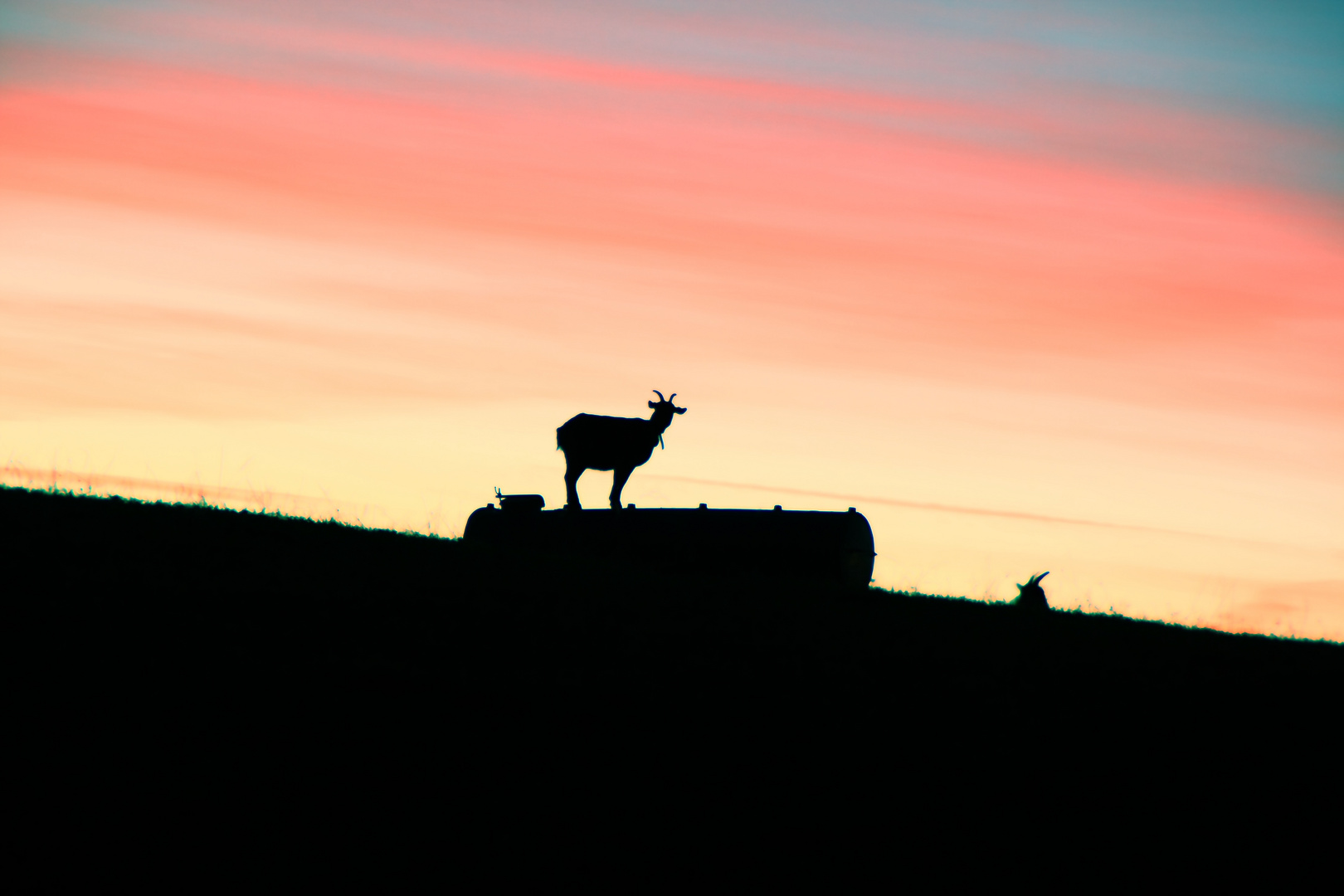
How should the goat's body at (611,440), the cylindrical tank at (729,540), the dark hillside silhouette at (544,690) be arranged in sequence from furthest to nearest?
1. the goat's body at (611,440)
2. the cylindrical tank at (729,540)
3. the dark hillside silhouette at (544,690)

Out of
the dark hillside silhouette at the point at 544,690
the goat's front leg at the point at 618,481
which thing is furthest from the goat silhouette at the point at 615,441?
the dark hillside silhouette at the point at 544,690

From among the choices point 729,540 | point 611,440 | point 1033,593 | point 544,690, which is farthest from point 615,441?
point 544,690

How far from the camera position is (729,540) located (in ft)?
78.4

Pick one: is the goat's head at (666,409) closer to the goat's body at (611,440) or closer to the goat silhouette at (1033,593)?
the goat's body at (611,440)

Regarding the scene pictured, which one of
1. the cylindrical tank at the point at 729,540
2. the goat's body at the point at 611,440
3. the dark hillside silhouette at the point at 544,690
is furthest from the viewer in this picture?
the goat's body at the point at 611,440

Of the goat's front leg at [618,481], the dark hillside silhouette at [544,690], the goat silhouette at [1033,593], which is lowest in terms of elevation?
the dark hillside silhouette at [544,690]

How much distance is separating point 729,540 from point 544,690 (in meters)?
13.2

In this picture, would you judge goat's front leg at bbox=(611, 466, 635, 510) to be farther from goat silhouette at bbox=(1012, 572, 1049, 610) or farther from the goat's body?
goat silhouette at bbox=(1012, 572, 1049, 610)

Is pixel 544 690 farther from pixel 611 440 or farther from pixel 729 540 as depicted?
pixel 611 440

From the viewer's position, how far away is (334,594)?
1389 centimetres

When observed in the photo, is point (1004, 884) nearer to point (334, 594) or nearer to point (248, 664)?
point (248, 664)

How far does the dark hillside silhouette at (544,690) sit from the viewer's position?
29.6ft

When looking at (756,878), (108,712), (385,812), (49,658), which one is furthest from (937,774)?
(49,658)

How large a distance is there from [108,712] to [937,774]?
694 cm
